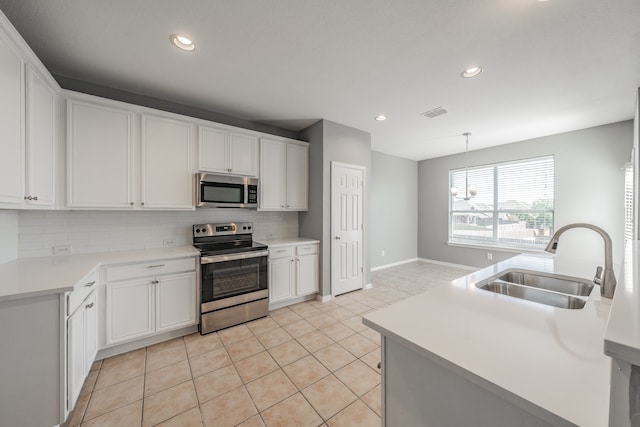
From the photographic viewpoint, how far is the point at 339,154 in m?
A: 3.73

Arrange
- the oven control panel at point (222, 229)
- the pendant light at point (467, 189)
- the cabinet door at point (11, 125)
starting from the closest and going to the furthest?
the cabinet door at point (11, 125) < the oven control panel at point (222, 229) < the pendant light at point (467, 189)

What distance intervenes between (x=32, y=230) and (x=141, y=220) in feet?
2.69

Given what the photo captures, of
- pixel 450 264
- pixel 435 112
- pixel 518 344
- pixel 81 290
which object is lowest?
pixel 450 264

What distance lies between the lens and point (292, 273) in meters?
3.38

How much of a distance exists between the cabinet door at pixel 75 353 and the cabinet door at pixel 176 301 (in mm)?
665

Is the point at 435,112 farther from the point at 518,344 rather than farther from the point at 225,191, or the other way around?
the point at 518,344

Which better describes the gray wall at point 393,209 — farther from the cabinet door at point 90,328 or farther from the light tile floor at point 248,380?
the cabinet door at point 90,328

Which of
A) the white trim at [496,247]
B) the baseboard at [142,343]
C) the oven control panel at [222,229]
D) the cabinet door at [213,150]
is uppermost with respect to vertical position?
the cabinet door at [213,150]

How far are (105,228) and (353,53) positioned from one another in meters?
3.04

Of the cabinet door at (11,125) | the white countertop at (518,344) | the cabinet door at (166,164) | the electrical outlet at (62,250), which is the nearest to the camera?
the white countertop at (518,344)

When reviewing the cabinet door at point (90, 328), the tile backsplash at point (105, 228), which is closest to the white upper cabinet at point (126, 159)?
the tile backsplash at point (105, 228)

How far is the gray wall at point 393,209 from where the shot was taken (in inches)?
211

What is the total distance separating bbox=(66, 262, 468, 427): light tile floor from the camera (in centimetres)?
162

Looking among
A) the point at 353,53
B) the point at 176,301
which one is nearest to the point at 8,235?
the point at 176,301
